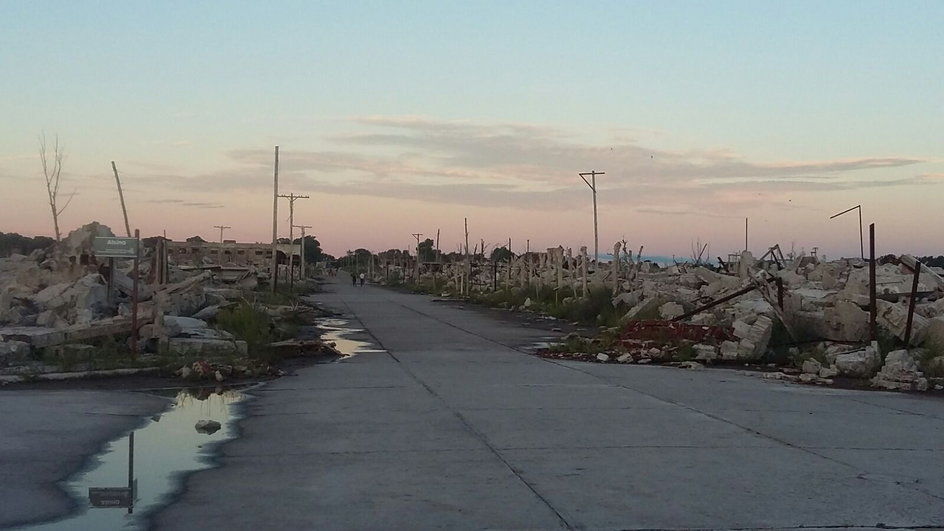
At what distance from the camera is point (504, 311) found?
148 feet

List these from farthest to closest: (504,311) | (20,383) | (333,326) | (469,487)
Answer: (504,311)
(333,326)
(20,383)
(469,487)

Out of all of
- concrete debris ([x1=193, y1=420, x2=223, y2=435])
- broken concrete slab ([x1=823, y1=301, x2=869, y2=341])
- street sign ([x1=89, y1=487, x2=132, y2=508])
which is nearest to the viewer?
street sign ([x1=89, y1=487, x2=132, y2=508])

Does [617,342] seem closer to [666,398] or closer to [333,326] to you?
[666,398]

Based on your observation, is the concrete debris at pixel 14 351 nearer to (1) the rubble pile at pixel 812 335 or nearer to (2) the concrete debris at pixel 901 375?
(1) the rubble pile at pixel 812 335

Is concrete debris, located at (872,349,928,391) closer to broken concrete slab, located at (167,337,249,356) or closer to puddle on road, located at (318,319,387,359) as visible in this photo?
puddle on road, located at (318,319,387,359)

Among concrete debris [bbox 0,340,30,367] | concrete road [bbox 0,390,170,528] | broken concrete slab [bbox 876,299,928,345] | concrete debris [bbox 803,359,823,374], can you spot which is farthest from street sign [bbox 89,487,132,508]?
A: broken concrete slab [bbox 876,299,928,345]

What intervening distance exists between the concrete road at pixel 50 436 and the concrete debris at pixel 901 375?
10.9 meters

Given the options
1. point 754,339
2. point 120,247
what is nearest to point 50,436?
point 120,247

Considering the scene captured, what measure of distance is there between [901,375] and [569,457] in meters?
8.73

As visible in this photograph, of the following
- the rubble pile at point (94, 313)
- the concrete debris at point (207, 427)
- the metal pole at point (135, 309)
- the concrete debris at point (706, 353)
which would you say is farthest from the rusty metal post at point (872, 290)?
the metal pole at point (135, 309)

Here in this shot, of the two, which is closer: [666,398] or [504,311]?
[666,398]

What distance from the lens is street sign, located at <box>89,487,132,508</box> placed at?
733 cm

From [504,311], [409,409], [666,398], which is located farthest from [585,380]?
[504,311]

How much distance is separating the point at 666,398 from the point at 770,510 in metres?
6.58
